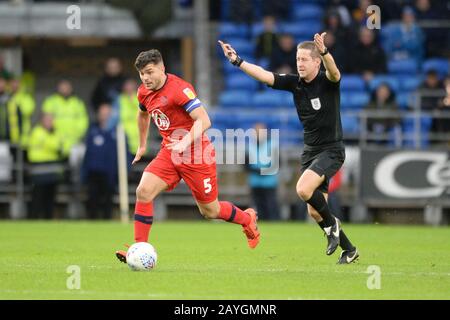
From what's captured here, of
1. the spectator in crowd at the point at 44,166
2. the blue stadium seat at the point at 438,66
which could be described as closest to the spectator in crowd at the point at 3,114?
the spectator in crowd at the point at 44,166

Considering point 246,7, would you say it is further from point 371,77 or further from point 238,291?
point 238,291

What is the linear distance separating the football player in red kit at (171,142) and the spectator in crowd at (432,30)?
13308 mm

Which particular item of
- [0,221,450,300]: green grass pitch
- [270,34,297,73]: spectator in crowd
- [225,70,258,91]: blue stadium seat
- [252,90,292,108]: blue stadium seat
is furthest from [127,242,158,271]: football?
[225,70,258,91]: blue stadium seat

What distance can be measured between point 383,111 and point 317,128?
1003cm

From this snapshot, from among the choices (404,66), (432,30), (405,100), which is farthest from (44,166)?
(432,30)

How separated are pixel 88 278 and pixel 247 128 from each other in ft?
39.8

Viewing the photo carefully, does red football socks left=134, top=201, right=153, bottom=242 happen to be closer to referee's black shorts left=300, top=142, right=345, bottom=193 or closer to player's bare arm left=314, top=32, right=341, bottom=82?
referee's black shorts left=300, top=142, right=345, bottom=193

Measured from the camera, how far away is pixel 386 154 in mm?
20609

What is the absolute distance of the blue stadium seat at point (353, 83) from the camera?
76.1ft

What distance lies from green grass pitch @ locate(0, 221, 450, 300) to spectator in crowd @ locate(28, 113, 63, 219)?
9.17 ft

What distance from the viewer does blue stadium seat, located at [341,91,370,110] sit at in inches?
902

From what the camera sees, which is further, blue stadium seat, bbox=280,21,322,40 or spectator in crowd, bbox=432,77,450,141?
blue stadium seat, bbox=280,21,322,40

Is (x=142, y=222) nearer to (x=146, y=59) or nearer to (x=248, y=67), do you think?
(x=146, y=59)

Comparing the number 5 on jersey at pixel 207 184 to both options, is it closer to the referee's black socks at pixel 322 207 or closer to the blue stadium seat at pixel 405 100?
the referee's black socks at pixel 322 207
